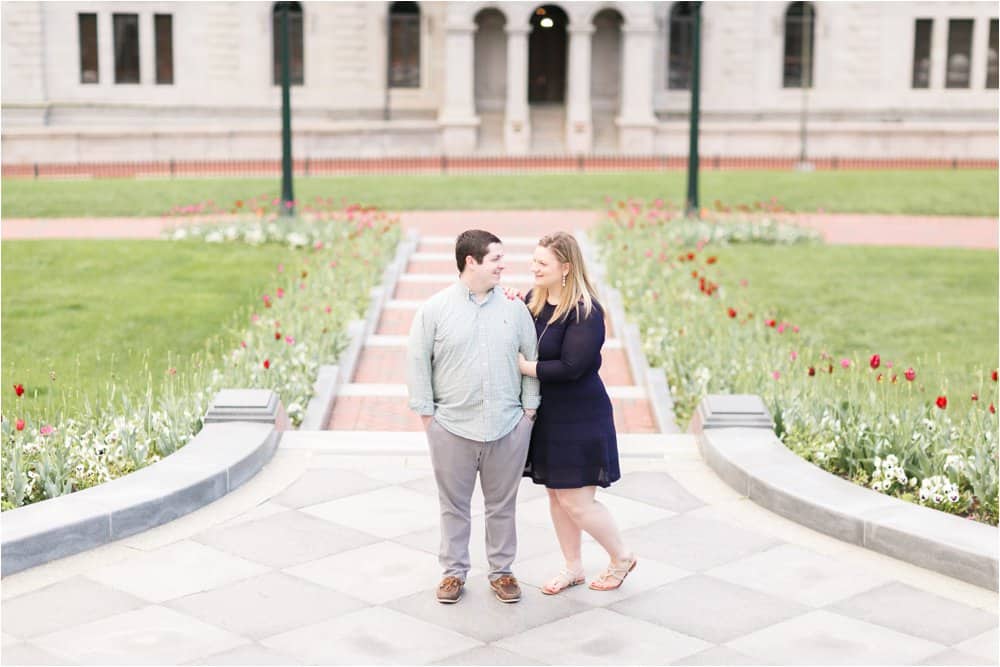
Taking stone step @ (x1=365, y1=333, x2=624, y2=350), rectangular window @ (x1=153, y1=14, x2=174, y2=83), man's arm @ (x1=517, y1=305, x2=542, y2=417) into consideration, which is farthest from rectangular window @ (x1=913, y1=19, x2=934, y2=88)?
man's arm @ (x1=517, y1=305, x2=542, y2=417)

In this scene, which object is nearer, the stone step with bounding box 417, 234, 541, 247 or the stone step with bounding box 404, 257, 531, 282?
the stone step with bounding box 404, 257, 531, 282

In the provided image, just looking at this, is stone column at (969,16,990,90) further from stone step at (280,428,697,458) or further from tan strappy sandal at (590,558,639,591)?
tan strappy sandal at (590,558,639,591)

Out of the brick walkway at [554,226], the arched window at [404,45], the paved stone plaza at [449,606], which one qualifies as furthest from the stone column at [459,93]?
the paved stone plaza at [449,606]

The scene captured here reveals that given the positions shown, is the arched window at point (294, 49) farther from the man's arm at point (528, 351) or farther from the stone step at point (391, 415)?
the man's arm at point (528, 351)

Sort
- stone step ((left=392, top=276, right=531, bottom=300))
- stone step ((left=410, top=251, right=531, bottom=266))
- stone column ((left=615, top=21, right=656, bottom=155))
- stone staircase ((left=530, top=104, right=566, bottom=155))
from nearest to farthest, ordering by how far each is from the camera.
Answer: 1. stone step ((left=392, top=276, right=531, bottom=300))
2. stone step ((left=410, top=251, right=531, bottom=266))
3. stone column ((left=615, top=21, right=656, bottom=155))
4. stone staircase ((left=530, top=104, right=566, bottom=155))

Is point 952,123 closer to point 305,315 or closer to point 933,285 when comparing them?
point 933,285

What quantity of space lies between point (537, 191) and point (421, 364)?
2199 centimetres

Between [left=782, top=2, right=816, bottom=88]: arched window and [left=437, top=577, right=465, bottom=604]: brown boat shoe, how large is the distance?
41892 mm

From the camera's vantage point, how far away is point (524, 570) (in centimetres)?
771

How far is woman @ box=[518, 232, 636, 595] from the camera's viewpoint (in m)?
7.06

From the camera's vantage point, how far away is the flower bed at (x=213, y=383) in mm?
8898

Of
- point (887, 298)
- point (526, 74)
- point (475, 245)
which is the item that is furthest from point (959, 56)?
point (475, 245)

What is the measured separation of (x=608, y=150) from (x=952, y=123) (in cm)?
1188

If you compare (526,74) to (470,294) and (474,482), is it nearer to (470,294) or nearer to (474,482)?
(470,294)
